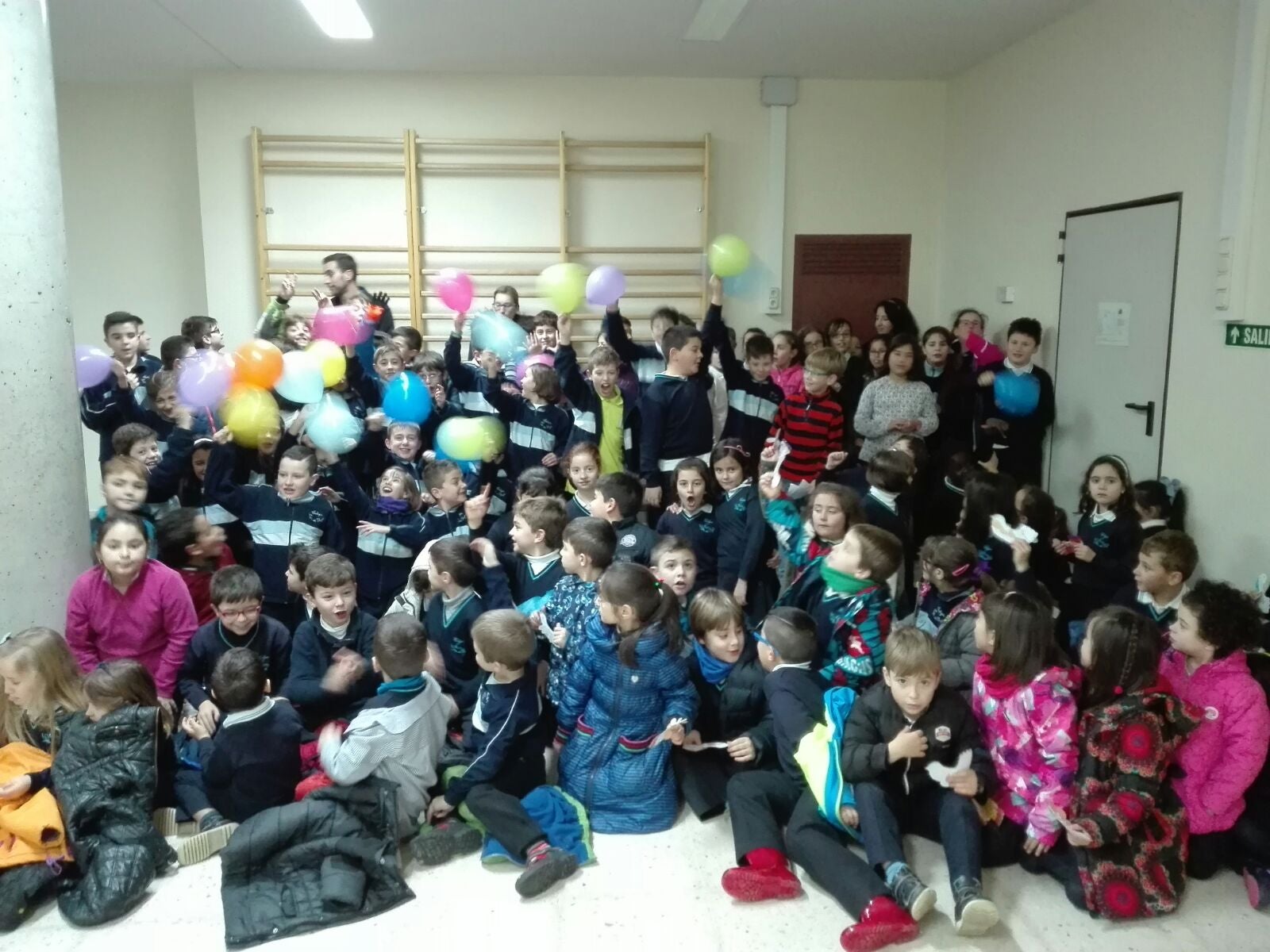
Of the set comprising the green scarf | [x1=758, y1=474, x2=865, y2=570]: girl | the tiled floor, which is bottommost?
the tiled floor

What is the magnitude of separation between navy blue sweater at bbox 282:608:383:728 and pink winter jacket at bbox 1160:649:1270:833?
2.11m

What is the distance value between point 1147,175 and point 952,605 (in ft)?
8.62

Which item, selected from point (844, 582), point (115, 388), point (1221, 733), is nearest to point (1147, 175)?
point (844, 582)

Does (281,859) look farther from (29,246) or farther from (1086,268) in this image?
(1086,268)

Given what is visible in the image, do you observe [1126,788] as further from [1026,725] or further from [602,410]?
[602,410]

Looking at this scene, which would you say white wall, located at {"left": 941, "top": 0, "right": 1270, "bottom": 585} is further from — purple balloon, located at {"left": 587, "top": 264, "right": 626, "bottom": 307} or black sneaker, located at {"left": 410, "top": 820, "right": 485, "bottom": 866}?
black sneaker, located at {"left": 410, "top": 820, "right": 485, "bottom": 866}

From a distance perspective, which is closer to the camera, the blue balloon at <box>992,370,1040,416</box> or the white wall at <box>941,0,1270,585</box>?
the white wall at <box>941,0,1270,585</box>

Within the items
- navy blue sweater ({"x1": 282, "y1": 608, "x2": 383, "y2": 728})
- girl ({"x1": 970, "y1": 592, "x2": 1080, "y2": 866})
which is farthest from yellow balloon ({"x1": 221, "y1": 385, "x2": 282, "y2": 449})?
girl ({"x1": 970, "y1": 592, "x2": 1080, "y2": 866})

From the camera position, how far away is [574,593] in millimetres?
2787

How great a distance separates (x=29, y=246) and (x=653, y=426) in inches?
84.5

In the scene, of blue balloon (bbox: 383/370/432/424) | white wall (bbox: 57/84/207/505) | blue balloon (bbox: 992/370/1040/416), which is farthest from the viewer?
white wall (bbox: 57/84/207/505)

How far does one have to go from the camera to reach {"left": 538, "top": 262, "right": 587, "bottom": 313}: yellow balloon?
4168 millimetres

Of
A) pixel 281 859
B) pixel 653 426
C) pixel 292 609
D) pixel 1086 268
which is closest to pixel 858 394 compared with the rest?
pixel 1086 268

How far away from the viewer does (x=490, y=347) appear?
14.0 ft
